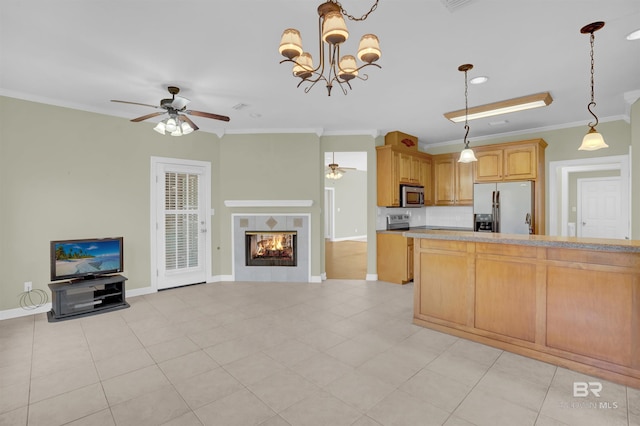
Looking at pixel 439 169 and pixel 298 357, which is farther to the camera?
pixel 439 169

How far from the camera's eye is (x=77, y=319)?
3.65 metres

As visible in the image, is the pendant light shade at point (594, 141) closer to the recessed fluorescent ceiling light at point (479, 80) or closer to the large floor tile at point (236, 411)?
the recessed fluorescent ceiling light at point (479, 80)

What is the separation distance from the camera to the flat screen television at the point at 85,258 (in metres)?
3.77

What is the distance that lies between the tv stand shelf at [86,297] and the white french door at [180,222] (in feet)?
2.46

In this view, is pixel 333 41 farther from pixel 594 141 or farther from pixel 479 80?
pixel 594 141

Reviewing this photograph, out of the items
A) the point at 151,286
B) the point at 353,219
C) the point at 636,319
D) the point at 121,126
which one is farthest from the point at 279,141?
the point at 353,219

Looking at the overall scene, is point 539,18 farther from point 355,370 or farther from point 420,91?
point 355,370

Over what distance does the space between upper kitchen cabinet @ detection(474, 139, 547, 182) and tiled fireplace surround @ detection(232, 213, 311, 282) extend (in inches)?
131

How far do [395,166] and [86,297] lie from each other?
501 cm

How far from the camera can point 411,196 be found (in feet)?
18.9

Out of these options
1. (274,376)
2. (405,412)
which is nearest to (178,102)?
(274,376)

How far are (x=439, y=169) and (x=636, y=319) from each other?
4422 mm

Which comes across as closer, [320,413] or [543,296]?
[320,413]

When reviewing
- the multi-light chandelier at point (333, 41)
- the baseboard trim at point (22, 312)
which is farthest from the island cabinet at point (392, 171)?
the baseboard trim at point (22, 312)
